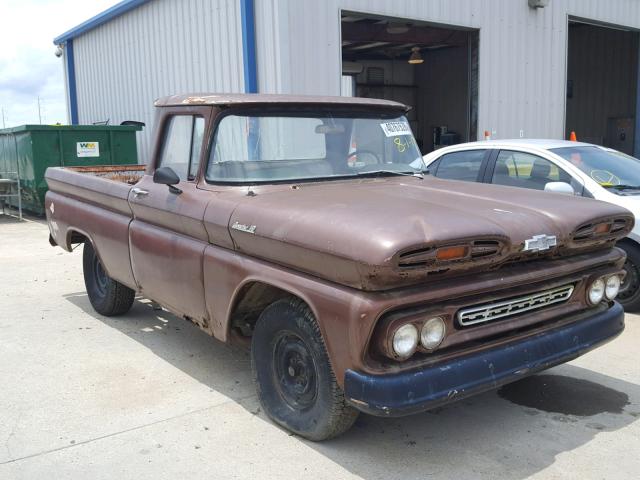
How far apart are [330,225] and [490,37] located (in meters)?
10.3

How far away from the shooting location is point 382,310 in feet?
9.00

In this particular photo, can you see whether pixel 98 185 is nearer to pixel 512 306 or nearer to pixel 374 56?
pixel 512 306

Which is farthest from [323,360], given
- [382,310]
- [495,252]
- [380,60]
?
[380,60]

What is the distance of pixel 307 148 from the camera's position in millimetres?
4195

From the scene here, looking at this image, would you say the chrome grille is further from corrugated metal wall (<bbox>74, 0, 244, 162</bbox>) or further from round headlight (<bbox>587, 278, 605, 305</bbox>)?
corrugated metal wall (<bbox>74, 0, 244, 162</bbox>)

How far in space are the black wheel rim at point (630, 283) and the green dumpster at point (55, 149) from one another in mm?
10548

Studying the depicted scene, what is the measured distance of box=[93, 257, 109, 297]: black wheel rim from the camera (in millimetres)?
5821

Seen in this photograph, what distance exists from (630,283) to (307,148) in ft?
11.1

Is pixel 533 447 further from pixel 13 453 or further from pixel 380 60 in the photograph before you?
pixel 380 60

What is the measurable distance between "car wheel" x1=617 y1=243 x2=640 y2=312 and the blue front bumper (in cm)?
245

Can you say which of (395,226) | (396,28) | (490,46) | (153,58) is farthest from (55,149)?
(395,226)

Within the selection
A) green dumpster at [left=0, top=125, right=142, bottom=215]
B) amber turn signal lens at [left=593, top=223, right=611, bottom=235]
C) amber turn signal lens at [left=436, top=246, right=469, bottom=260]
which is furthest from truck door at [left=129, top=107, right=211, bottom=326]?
green dumpster at [left=0, top=125, right=142, bottom=215]

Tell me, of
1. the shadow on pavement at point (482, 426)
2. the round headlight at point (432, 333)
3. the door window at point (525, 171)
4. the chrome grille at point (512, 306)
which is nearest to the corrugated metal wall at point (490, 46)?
the door window at point (525, 171)

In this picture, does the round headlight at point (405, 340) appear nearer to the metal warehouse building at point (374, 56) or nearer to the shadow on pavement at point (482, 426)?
the shadow on pavement at point (482, 426)
